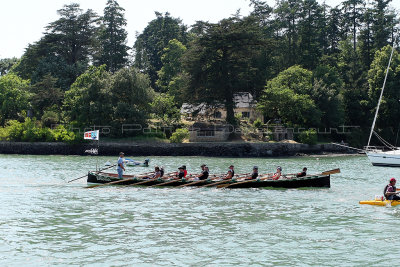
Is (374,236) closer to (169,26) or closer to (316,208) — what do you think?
(316,208)

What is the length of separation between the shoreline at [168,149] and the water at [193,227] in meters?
32.4

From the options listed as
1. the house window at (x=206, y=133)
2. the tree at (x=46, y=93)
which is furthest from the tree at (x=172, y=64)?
the house window at (x=206, y=133)

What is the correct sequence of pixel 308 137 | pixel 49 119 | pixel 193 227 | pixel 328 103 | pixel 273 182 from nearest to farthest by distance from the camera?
pixel 193 227, pixel 273 182, pixel 308 137, pixel 49 119, pixel 328 103

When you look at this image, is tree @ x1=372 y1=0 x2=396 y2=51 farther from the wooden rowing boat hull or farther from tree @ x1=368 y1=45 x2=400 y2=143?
the wooden rowing boat hull

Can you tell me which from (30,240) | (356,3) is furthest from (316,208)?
(356,3)

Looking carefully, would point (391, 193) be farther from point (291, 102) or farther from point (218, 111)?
point (218, 111)

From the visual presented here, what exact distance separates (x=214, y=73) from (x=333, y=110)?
790 inches

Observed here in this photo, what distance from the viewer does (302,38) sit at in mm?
87938

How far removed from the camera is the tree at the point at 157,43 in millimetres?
111875

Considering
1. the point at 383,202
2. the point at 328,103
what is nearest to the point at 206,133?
the point at 328,103

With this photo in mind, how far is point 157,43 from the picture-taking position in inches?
4481

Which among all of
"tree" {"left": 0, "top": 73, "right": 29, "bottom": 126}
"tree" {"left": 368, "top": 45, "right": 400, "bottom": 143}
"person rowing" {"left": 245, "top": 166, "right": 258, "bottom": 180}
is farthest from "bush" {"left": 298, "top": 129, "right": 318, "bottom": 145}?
"tree" {"left": 0, "top": 73, "right": 29, "bottom": 126}

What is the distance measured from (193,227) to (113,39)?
79.1m

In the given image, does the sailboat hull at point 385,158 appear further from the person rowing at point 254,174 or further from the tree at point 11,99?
the tree at point 11,99
